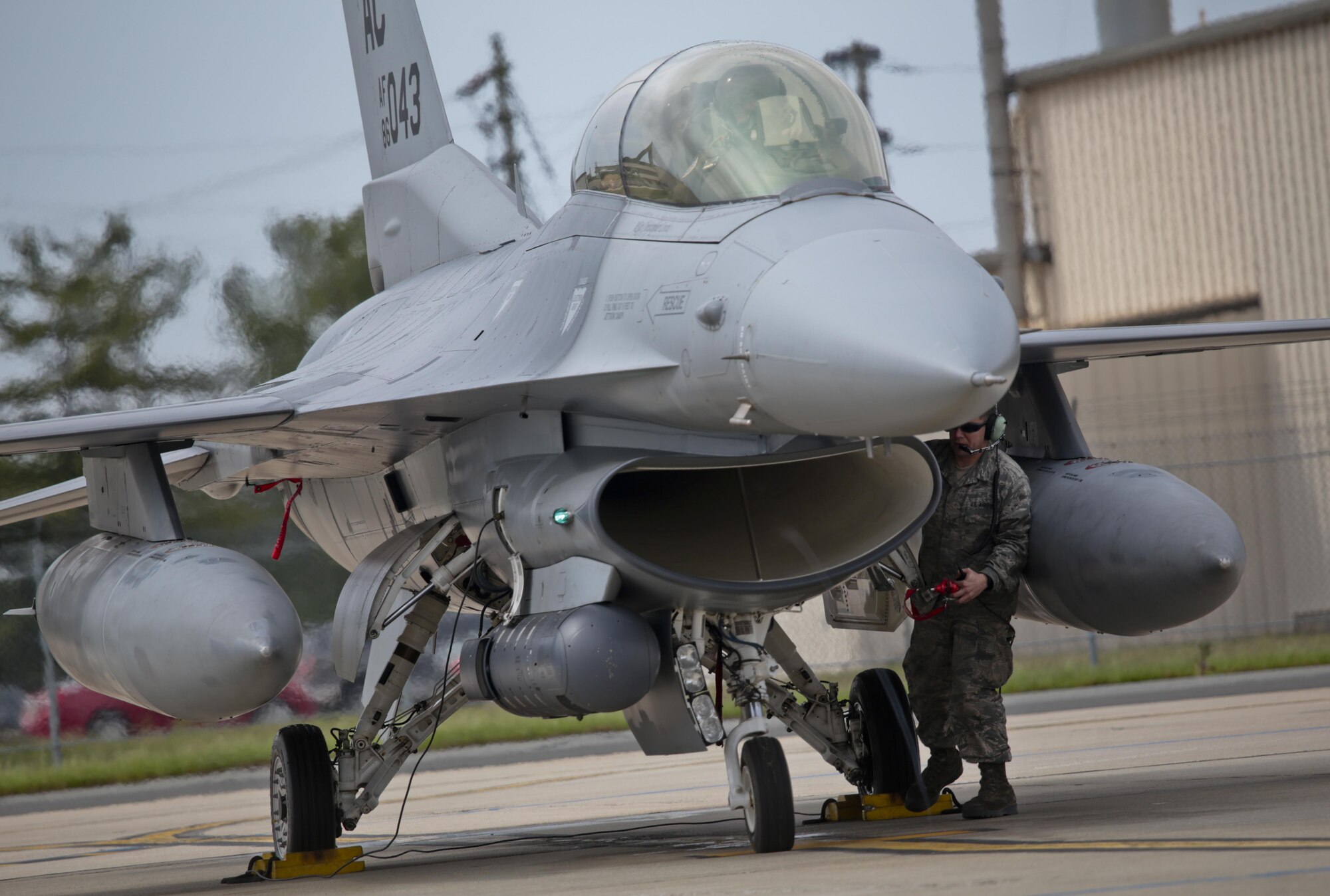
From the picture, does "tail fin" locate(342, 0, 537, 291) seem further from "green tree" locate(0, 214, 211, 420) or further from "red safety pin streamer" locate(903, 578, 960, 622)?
"green tree" locate(0, 214, 211, 420)

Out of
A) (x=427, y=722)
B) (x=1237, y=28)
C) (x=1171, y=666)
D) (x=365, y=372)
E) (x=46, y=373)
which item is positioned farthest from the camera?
(x=1237, y=28)

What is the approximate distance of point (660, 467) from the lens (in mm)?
5668

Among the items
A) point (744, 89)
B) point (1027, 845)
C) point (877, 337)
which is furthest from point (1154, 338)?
point (877, 337)

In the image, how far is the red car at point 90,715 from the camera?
15.8 metres

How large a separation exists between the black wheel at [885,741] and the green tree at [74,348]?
11408 millimetres

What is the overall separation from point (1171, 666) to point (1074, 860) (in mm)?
12815

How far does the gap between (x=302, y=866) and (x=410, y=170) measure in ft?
13.4

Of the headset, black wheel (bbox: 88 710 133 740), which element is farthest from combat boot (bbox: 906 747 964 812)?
black wheel (bbox: 88 710 133 740)

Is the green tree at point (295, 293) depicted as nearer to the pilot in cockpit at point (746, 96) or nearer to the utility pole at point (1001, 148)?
the utility pole at point (1001, 148)

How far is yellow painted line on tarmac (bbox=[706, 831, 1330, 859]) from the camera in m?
4.47

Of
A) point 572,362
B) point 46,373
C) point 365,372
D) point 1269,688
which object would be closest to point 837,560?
point 572,362

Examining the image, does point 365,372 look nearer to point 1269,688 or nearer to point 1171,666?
point 1269,688

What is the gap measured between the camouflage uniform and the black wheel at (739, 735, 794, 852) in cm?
118

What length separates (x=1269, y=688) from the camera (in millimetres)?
13844
